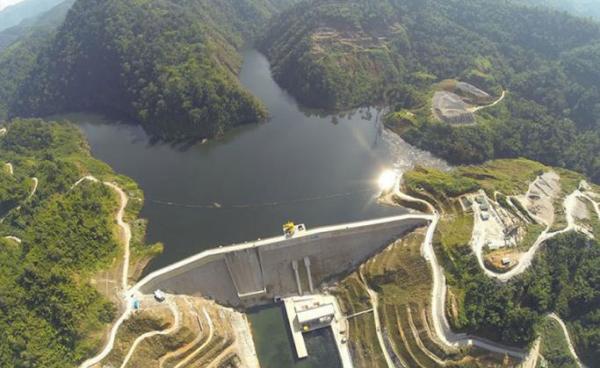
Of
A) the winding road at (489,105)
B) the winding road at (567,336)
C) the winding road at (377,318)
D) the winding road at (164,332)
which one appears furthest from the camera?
the winding road at (489,105)

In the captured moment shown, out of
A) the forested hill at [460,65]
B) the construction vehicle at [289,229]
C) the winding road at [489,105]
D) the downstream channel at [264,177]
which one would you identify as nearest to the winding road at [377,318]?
the downstream channel at [264,177]

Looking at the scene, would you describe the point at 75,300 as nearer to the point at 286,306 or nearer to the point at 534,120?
the point at 286,306

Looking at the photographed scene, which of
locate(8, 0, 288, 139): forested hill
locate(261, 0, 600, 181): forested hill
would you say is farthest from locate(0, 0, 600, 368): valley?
locate(261, 0, 600, 181): forested hill

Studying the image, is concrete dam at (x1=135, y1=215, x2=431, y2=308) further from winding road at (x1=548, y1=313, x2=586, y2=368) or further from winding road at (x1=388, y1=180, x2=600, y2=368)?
winding road at (x1=548, y1=313, x2=586, y2=368)

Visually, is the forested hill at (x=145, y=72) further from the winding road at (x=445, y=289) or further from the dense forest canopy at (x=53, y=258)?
the winding road at (x=445, y=289)

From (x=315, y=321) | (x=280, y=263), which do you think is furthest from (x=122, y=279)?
(x=315, y=321)

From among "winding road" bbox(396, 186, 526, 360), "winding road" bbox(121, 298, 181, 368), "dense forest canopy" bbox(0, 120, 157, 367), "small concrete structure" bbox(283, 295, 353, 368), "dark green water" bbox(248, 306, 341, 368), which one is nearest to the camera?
"dense forest canopy" bbox(0, 120, 157, 367)

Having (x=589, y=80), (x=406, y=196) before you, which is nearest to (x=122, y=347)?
(x=406, y=196)

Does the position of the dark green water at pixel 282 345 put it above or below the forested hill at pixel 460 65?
below
